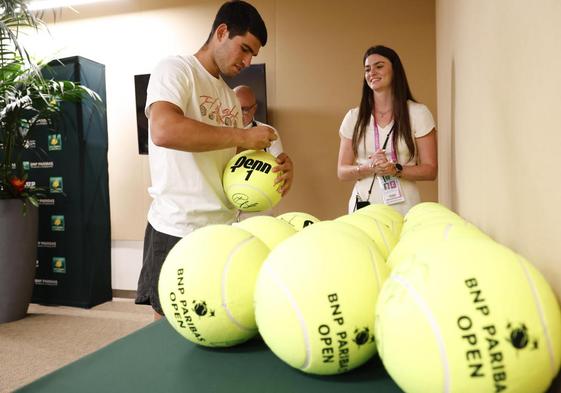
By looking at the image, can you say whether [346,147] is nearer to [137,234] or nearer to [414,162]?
[414,162]

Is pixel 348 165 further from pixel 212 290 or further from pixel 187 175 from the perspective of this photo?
pixel 212 290

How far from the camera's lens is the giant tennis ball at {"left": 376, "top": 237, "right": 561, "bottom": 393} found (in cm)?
50

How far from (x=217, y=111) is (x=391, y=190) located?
35.4 inches

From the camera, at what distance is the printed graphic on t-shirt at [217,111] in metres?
1.64

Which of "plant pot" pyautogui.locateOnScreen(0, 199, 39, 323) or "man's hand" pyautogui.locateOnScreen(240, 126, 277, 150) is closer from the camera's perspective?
"man's hand" pyautogui.locateOnScreen(240, 126, 277, 150)

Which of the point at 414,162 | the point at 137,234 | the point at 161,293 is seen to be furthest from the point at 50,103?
the point at 161,293

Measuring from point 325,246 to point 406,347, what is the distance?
7.5 inches

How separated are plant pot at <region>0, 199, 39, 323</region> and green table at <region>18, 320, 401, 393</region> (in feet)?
10.5

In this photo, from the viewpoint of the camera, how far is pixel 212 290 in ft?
2.42

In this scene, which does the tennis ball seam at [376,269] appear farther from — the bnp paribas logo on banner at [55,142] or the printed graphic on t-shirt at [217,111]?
the bnp paribas logo on banner at [55,142]

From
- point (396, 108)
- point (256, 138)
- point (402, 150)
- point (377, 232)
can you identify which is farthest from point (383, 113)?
point (377, 232)

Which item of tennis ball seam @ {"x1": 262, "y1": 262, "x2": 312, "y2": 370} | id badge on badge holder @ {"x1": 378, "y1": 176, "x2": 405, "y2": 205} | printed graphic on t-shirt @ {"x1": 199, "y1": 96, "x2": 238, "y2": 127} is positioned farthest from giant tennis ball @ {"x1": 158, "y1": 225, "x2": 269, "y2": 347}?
id badge on badge holder @ {"x1": 378, "y1": 176, "x2": 405, "y2": 205}

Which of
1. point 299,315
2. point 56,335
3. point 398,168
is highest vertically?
point 398,168

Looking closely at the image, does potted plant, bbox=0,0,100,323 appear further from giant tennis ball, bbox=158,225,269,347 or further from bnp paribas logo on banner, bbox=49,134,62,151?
giant tennis ball, bbox=158,225,269,347
